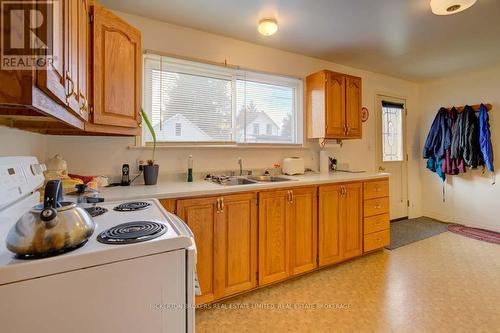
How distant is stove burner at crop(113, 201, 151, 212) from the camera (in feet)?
4.18

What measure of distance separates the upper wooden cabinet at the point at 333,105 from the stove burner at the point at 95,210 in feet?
7.65

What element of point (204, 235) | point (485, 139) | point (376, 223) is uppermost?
point (485, 139)

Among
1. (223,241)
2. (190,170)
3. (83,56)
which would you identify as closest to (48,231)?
(83,56)

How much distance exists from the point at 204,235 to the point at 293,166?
139cm

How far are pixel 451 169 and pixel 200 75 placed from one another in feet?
12.7

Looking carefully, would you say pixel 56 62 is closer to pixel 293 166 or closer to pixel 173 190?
pixel 173 190

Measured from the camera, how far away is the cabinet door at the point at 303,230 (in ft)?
7.18

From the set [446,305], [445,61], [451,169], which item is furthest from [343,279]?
[445,61]

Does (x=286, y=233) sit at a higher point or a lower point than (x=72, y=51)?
lower

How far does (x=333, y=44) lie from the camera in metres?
2.71

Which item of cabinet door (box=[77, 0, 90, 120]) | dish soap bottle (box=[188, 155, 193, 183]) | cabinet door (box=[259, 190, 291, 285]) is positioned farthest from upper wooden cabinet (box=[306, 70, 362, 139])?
cabinet door (box=[77, 0, 90, 120])

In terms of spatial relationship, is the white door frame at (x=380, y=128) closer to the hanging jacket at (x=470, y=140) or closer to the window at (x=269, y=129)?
the hanging jacket at (x=470, y=140)

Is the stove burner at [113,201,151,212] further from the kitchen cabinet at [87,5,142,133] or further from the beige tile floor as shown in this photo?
the beige tile floor

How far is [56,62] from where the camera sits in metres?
0.75
